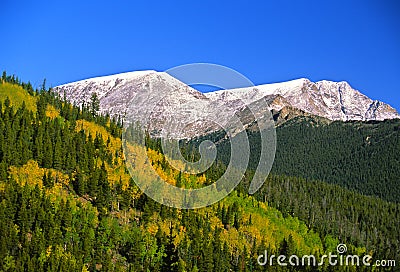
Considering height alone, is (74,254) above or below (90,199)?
below

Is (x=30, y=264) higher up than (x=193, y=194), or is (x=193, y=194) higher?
(x=193, y=194)

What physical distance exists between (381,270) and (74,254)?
289 feet

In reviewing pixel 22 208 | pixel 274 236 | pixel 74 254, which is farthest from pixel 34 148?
pixel 274 236

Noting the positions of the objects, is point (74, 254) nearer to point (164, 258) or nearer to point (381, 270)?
point (164, 258)

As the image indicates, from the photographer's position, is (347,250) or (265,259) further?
(347,250)

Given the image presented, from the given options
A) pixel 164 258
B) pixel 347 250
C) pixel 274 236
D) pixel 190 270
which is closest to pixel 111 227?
pixel 164 258

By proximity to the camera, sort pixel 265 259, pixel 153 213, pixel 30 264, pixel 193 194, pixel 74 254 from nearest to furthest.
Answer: pixel 30 264 → pixel 74 254 → pixel 265 259 → pixel 153 213 → pixel 193 194

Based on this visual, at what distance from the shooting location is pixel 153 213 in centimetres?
15788

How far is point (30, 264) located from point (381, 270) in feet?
323

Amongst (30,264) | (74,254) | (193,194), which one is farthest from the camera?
(193,194)

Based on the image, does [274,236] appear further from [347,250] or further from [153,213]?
[153,213]

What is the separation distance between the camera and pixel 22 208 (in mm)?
128500

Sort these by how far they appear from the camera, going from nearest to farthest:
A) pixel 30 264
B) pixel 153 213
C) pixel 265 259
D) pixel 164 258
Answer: pixel 30 264
pixel 164 258
pixel 265 259
pixel 153 213

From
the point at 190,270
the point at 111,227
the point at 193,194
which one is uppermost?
the point at 193,194
